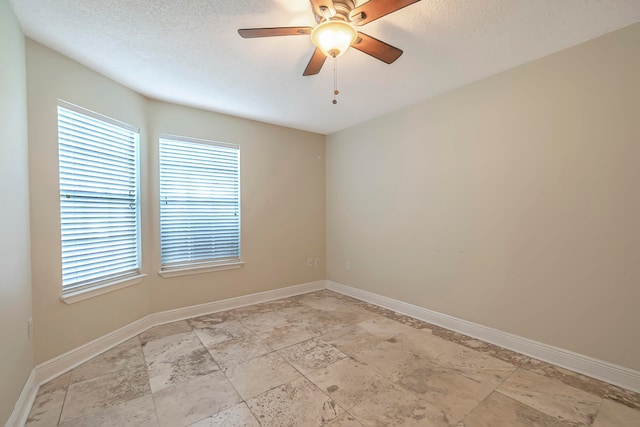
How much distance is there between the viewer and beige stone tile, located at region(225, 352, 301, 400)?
201cm

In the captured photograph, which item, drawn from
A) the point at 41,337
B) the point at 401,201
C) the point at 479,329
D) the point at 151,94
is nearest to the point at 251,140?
the point at 151,94

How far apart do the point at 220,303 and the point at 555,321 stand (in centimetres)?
352

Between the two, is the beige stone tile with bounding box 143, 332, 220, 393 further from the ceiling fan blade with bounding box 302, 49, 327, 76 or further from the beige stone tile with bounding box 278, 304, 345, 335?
the ceiling fan blade with bounding box 302, 49, 327, 76

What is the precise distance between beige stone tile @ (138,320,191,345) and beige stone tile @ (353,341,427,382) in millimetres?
1912

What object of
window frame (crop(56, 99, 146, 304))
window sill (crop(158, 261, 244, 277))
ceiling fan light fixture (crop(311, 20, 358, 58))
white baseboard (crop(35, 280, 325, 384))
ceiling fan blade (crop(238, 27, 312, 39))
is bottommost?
white baseboard (crop(35, 280, 325, 384))

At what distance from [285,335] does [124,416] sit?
4.67 ft

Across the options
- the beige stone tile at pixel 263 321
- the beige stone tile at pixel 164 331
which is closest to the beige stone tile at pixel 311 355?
the beige stone tile at pixel 263 321

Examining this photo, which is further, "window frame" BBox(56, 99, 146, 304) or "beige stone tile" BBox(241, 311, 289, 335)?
"beige stone tile" BBox(241, 311, 289, 335)

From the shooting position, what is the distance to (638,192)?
1934 millimetres

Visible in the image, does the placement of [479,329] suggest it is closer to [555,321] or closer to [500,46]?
[555,321]

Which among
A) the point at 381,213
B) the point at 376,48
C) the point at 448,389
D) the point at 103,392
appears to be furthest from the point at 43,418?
the point at 381,213

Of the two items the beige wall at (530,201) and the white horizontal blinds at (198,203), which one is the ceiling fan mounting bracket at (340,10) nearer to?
the beige wall at (530,201)

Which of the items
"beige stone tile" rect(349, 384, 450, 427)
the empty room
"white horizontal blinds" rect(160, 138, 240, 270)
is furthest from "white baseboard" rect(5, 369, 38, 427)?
"beige stone tile" rect(349, 384, 450, 427)

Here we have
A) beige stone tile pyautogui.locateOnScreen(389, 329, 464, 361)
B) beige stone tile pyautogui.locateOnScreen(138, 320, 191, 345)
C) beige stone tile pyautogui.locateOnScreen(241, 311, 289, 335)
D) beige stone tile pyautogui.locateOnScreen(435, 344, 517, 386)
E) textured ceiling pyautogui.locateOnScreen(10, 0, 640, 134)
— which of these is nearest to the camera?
textured ceiling pyautogui.locateOnScreen(10, 0, 640, 134)
